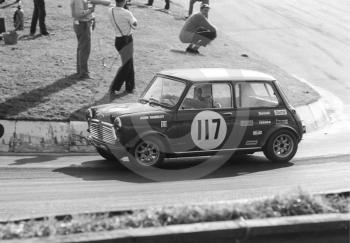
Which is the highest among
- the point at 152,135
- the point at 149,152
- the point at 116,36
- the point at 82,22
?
the point at 82,22

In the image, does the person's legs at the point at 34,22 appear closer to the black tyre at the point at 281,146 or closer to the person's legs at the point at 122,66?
the person's legs at the point at 122,66

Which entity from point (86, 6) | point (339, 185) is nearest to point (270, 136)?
point (339, 185)

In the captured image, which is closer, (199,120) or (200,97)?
(199,120)

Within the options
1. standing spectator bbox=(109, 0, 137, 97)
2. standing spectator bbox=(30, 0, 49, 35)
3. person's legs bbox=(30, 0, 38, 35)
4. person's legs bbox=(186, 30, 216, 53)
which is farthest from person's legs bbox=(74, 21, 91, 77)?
person's legs bbox=(186, 30, 216, 53)

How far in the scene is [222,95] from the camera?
10.7 meters

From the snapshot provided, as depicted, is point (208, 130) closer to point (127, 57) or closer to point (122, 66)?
point (127, 57)

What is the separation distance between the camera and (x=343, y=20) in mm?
28891

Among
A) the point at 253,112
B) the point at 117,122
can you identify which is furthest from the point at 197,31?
the point at 117,122

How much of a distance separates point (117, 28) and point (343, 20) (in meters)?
18.1

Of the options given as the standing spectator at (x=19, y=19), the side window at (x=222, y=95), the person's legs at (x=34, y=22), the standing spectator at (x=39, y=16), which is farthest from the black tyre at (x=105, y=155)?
the standing spectator at (x=19, y=19)

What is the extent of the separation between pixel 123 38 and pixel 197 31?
5.10m

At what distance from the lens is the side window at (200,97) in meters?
10.5

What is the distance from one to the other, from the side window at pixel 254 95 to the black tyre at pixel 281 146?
0.57 metres

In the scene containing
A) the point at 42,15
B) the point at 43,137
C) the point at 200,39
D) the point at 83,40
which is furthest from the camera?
the point at 200,39
